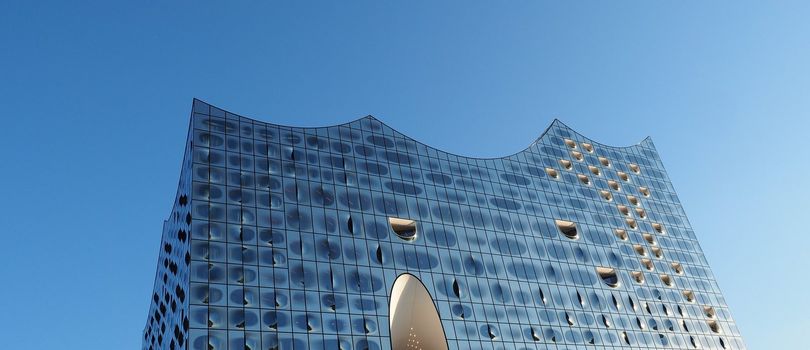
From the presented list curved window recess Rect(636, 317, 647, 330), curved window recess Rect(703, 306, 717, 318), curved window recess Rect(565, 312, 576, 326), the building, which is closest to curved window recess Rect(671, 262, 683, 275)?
the building

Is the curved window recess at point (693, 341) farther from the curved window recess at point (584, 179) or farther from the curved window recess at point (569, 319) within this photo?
the curved window recess at point (584, 179)

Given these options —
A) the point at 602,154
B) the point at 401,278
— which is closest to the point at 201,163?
the point at 401,278

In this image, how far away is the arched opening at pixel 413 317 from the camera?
32.3m

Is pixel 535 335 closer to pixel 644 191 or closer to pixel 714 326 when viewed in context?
pixel 714 326

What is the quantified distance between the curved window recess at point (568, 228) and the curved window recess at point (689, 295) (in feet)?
24.0

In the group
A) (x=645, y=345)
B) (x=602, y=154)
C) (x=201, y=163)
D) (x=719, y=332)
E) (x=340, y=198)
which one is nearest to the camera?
(x=201, y=163)

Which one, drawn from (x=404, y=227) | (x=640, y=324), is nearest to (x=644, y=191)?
(x=640, y=324)

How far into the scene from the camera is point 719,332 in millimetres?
40906

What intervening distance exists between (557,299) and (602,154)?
1497cm

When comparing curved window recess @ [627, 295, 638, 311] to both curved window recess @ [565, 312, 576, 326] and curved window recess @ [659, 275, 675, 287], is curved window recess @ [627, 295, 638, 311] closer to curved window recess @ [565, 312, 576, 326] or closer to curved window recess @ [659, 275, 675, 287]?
curved window recess @ [659, 275, 675, 287]

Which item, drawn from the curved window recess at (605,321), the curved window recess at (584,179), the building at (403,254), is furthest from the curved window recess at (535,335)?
the curved window recess at (584,179)

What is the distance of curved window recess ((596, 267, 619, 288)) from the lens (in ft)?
129

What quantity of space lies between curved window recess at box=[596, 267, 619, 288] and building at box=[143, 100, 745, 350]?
105 millimetres

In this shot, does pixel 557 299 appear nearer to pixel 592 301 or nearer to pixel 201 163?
pixel 592 301
